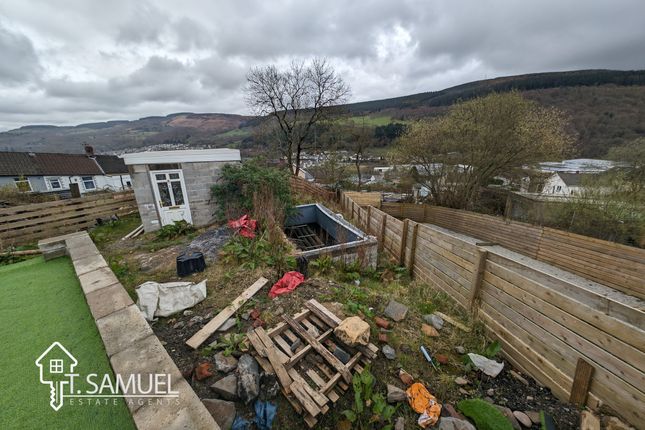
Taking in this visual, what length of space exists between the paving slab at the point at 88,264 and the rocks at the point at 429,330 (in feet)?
16.9

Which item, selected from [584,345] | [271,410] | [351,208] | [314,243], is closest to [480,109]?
[351,208]

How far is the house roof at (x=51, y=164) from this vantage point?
946 inches

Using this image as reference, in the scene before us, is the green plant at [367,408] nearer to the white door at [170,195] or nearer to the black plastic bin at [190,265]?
the black plastic bin at [190,265]

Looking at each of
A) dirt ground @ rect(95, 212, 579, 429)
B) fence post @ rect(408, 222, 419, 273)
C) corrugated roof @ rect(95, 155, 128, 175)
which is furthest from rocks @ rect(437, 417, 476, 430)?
corrugated roof @ rect(95, 155, 128, 175)

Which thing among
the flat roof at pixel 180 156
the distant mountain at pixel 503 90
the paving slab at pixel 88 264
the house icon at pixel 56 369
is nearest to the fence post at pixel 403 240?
the flat roof at pixel 180 156

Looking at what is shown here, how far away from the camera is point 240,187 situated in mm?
8070

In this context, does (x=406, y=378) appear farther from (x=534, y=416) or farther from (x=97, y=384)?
(x=97, y=384)

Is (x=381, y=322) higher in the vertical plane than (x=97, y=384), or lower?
lower

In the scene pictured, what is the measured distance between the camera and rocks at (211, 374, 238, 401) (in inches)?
85.9

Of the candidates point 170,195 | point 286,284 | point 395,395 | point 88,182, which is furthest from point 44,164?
point 395,395

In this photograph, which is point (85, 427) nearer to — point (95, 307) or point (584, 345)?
point (95, 307)

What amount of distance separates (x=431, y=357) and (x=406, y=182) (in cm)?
1458

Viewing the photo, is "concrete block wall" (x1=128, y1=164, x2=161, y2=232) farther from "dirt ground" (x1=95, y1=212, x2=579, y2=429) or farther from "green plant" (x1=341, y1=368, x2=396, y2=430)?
"green plant" (x1=341, y1=368, x2=396, y2=430)

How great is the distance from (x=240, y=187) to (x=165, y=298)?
16.7 ft
